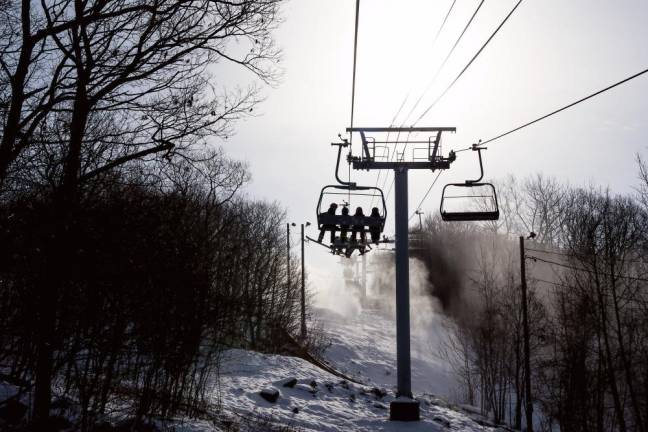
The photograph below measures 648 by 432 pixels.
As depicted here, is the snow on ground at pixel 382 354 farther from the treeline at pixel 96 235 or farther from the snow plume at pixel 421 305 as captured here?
the treeline at pixel 96 235

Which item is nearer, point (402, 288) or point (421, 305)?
point (402, 288)

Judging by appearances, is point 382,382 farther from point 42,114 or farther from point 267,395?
point 42,114

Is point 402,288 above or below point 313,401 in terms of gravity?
above

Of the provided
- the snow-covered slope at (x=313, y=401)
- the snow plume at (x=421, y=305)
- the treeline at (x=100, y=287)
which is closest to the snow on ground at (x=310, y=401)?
the snow-covered slope at (x=313, y=401)

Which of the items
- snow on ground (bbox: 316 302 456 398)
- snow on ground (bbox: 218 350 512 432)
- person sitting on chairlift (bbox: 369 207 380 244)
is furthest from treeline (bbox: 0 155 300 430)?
snow on ground (bbox: 316 302 456 398)

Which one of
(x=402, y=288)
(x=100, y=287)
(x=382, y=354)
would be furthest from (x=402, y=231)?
(x=382, y=354)

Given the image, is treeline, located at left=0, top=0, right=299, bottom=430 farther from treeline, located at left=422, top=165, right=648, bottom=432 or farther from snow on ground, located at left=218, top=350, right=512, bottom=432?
treeline, located at left=422, top=165, right=648, bottom=432

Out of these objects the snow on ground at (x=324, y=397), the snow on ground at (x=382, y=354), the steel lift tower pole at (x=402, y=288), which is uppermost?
the steel lift tower pole at (x=402, y=288)

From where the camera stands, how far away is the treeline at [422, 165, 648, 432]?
2155cm

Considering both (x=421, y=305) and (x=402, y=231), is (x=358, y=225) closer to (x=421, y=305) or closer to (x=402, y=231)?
(x=402, y=231)

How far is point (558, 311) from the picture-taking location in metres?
30.3

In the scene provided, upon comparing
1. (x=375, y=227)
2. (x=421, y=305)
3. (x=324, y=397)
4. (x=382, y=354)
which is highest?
(x=375, y=227)

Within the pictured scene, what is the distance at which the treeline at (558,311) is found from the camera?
2155 centimetres

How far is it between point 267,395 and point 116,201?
30.3 ft
